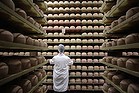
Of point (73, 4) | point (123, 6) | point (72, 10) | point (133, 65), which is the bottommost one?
point (133, 65)

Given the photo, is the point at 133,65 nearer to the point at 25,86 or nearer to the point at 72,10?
the point at 25,86

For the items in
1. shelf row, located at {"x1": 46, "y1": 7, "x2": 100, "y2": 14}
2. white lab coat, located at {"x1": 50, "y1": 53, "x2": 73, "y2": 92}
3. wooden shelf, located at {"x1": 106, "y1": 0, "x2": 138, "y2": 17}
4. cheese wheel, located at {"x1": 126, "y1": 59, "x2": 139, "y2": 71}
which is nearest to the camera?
cheese wheel, located at {"x1": 126, "y1": 59, "x2": 139, "y2": 71}

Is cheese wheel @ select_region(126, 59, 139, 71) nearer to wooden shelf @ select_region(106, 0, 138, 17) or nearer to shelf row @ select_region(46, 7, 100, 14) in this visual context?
wooden shelf @ select_region(106, 0, 138, 17)

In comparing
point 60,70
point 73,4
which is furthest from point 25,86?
point 73,4

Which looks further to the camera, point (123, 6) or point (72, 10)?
point (72, 10)

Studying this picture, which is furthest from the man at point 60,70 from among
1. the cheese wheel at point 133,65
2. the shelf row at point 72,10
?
the cheese wheel at point 133,65

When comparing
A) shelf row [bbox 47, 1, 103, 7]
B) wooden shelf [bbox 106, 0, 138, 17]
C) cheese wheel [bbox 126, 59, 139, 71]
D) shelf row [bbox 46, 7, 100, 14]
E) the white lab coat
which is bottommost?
the white lab coat

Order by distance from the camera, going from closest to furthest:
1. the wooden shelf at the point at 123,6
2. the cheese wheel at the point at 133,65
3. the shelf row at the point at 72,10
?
the cheese wheel at the point at 133,65 → the wooden shelf at the point at 123,6 → the shelf row at the point at 72,10

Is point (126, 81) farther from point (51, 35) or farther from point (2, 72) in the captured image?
point (51, 35)

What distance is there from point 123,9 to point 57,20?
330 cm

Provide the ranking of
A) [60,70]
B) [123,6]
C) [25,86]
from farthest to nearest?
[60,70]
[123,6]
[25,86]

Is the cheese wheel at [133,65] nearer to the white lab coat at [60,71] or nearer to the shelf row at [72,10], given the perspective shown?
the white lab coat at [60,71]

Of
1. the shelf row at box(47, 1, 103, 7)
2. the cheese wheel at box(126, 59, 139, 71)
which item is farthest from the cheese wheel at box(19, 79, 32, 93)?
the shelf row at box(47, 1, 103, 7)

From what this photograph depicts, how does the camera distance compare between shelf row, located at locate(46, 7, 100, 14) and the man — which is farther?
shelf row, located at locate(46, 7, 100, 14)
